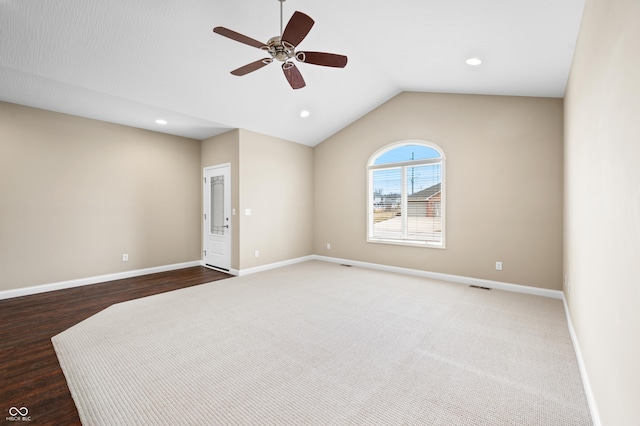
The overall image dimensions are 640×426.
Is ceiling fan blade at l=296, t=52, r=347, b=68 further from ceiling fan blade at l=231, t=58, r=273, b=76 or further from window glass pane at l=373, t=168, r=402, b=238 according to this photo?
window glass pane at l=373, t=168, r=402, b=238

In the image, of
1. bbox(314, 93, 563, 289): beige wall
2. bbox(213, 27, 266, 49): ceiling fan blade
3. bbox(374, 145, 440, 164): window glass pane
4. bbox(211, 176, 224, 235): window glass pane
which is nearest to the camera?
bbox(213, 27, 266, 49): ceiling fan blade

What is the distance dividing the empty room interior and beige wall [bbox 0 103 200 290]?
0.10ft

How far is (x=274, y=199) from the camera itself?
5.74 m

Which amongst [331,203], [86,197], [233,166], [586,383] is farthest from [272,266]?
[586,383]

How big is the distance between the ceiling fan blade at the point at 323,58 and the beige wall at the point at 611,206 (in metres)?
1.75

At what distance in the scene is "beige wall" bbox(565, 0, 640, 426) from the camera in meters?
1.09

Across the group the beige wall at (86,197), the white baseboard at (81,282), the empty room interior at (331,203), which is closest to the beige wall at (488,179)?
the empty room interior at (331,203)

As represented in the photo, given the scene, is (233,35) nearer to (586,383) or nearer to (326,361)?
(326,361)

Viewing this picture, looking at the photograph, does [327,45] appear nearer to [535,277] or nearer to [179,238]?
[535,277]

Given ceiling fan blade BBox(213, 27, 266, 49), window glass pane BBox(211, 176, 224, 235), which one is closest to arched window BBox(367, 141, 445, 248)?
window glass pane BBox(211, 176, 224, 235)

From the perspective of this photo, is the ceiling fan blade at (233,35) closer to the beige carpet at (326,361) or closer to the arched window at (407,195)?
the beige carpet at (326,361)

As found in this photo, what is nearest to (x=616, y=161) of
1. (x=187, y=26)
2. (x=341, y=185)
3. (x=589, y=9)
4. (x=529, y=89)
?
(x=589, y=9)

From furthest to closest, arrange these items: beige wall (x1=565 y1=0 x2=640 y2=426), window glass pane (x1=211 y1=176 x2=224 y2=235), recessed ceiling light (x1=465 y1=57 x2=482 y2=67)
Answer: window glass pane (x1=211 y1=176 x2=224 y2=235) → recessed ceiling light (x1=465 y1=57 x2=482 y2=67) → beige wall (x1=565 y1=0 x2=640 y2=426)

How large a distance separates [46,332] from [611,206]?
15.5 ft
